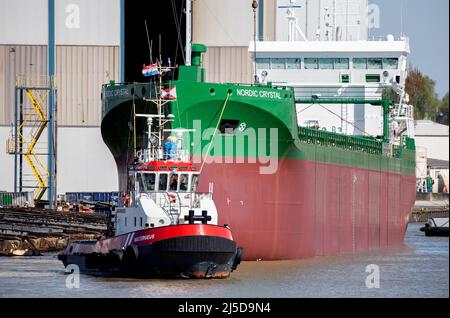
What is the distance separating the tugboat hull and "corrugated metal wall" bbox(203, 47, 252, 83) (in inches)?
1125

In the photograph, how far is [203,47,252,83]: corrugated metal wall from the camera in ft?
193

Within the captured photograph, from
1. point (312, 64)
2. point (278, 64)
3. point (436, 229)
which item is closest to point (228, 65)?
point (278, 64)

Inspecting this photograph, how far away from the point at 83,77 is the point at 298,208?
961 inches

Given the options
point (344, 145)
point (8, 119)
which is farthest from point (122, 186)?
point (8, 119)

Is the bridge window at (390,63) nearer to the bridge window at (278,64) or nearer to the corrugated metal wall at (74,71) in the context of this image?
the bridge window at (278,64)

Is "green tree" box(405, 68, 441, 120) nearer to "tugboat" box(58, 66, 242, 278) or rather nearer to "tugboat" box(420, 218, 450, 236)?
"tugboat" box(420, 218, 450, 236)

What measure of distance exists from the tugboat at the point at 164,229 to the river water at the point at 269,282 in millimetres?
357

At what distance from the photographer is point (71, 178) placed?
60750 mm

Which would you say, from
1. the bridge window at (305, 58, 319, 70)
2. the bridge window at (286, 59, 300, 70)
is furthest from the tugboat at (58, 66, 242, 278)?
the bridge window at (305, 58, 319, 70)

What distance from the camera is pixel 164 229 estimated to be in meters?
Result: 29.3

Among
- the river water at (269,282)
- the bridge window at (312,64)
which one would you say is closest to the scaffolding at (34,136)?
the bridge window at (312,64)

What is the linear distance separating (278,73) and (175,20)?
7.71 meters
